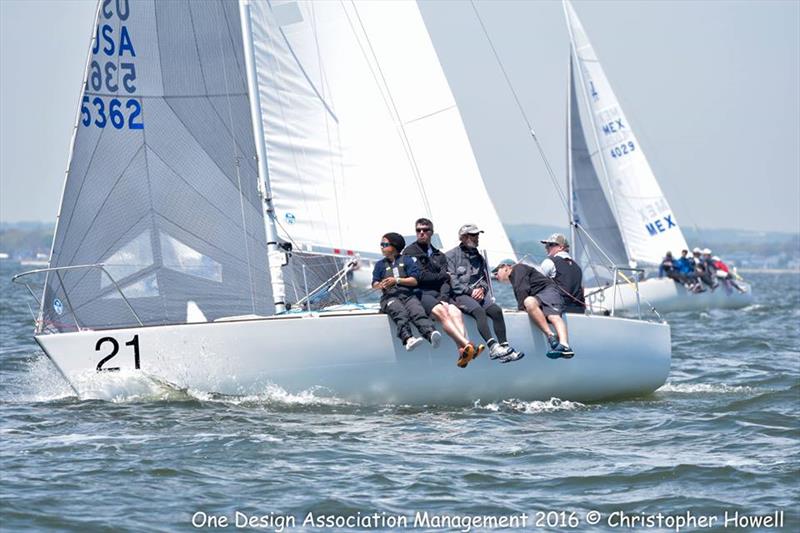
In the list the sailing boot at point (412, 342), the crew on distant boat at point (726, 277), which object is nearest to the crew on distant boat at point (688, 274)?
the crew on distant boat at point (726, 277)

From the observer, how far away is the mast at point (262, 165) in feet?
38.4

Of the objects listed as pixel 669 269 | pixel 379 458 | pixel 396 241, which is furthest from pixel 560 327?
pixel 669 269

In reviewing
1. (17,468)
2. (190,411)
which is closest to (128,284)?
(190,411)

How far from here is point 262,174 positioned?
11.8 metres

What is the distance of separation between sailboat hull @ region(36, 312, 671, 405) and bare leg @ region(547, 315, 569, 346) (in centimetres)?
21

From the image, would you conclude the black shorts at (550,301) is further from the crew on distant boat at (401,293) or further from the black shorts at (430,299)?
the crew on distant boat at (401,293)

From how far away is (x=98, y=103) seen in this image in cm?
1159

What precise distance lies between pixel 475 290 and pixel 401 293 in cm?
71

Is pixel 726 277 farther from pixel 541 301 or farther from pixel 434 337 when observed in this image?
pixel 434 337

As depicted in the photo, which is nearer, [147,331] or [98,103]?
[147,331]

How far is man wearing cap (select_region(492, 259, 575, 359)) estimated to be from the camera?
11.0 meters

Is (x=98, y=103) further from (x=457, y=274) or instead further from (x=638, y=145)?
(x=638, y=145)

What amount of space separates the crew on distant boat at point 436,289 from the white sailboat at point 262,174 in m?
0.32

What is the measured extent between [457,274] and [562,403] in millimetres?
1534
